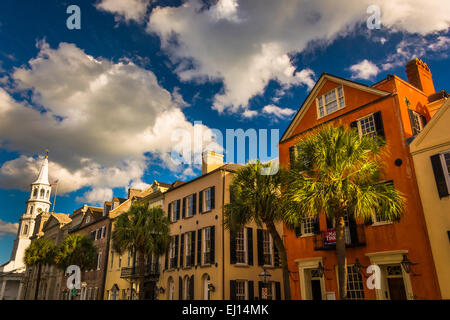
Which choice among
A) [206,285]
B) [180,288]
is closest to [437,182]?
[206,285]

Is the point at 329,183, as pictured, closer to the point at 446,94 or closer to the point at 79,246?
the point at 446,94

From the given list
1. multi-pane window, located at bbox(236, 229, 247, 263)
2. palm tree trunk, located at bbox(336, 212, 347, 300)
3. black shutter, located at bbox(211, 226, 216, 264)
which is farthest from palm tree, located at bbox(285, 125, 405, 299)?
black shutter, located at bbox(211, 226, 216, 264)

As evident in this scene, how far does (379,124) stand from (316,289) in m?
10.1

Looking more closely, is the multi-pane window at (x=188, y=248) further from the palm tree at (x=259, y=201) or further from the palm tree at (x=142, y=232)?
the palm tree at (x=259, y=201)

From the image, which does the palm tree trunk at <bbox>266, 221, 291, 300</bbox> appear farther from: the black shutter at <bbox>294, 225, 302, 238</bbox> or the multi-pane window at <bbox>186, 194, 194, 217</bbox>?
the multi-pane window at <bbox>186, 194, 194, 217</bbox>

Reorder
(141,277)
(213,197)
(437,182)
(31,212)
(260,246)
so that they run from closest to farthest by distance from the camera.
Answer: (437,182)
(141,277)
(260,246)
(213,197)
(31,212)

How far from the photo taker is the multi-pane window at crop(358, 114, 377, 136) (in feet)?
63.3

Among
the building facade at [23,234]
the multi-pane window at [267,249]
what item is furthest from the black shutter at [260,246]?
the building facade at [23,234]

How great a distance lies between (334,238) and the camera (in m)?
18.8

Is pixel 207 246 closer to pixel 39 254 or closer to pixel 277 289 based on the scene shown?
pixel 277 289

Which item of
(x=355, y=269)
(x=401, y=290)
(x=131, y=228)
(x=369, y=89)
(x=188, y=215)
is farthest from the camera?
(x=188, y=215)

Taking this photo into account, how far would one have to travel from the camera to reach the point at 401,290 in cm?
1623

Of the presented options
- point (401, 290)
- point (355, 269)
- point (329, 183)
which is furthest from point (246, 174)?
point (401, 290)
